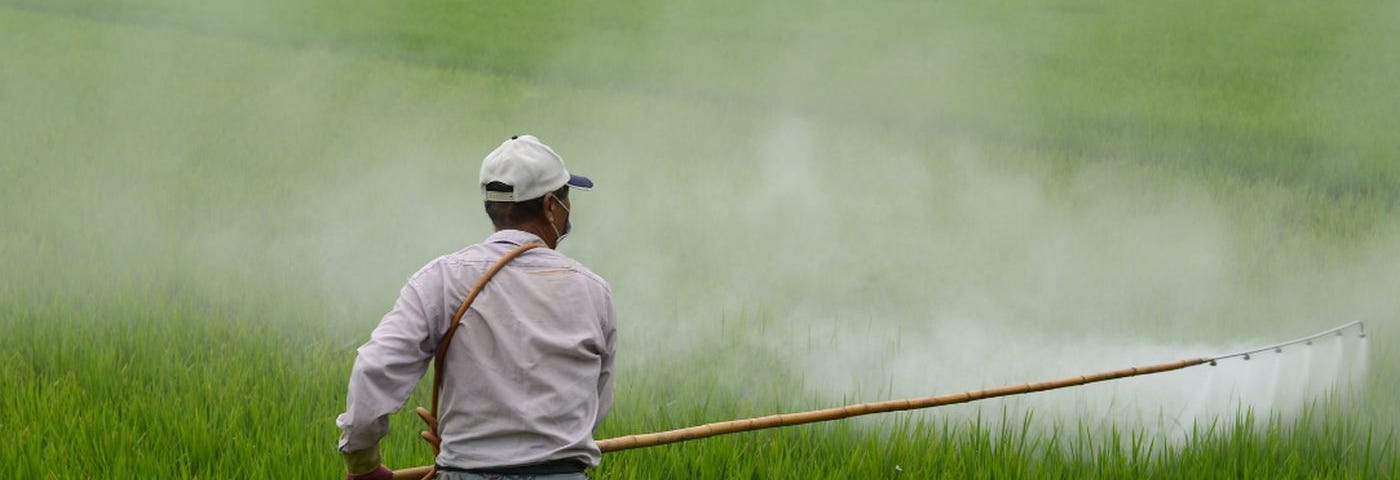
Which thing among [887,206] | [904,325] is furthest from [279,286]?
[887,206]

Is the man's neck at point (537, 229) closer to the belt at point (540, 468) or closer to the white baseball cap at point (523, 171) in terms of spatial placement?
the white baseball cap at point (523, 171)

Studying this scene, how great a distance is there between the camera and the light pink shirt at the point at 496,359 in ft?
7.26

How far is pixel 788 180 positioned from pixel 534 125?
193 centimetres

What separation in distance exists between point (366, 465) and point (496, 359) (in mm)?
292

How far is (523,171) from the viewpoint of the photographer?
2.29 m

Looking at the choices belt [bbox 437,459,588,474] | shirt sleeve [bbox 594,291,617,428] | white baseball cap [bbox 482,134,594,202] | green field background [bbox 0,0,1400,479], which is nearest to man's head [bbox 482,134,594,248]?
white baseball cap [bbox 482,134,594,202]

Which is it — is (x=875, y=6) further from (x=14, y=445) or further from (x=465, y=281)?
(x=465, y=281)

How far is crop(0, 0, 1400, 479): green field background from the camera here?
383 centimetres

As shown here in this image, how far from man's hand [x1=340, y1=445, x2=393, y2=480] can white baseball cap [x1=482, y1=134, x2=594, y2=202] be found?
1.43ft

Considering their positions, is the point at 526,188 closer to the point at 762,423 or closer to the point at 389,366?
the point at 389,366

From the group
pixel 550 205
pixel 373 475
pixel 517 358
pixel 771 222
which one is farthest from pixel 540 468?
pixel 771 222

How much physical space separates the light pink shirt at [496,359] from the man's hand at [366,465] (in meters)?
0.03

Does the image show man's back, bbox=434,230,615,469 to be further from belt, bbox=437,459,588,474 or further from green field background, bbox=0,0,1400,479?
green field background, bbox=0,0,1400,479

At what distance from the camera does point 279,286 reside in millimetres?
5688
